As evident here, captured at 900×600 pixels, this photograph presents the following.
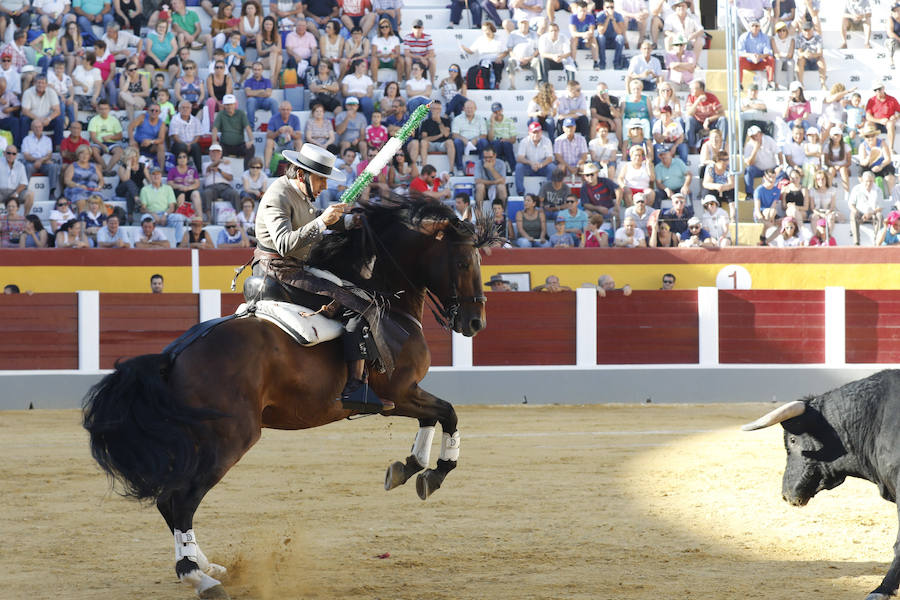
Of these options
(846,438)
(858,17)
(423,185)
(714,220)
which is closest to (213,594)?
(846,438)

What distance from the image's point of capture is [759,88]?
15828mm

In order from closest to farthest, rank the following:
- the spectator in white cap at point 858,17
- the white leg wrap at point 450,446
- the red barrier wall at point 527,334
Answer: the white leg wrap at point 450,446, the red barrier wall at point 527,334, the spectator in white cap at point 858,17

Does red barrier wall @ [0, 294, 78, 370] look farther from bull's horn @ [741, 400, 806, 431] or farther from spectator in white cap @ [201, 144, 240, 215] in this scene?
bull's horn @ [741, 400, 806, 431]

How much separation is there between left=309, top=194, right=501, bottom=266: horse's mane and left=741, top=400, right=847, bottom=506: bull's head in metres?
1.59

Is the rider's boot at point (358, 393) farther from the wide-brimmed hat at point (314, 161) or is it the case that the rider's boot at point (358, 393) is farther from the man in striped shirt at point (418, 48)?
the man in striped shirt at point (418, 48)

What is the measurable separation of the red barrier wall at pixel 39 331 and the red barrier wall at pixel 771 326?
6.69m

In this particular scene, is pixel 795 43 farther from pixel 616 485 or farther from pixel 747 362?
pixel 616 485

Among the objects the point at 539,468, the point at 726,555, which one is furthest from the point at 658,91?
the point at 726,555

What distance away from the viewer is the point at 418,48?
14891 mm

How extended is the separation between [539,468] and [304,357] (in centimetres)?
355

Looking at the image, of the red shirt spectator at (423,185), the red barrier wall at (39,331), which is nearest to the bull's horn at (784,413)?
the red shirt spectator at (423,185)

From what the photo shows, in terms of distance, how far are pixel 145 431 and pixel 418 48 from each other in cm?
1073

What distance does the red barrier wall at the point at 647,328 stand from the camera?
1252 cm

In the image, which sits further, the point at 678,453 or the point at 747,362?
the point at 747,362
